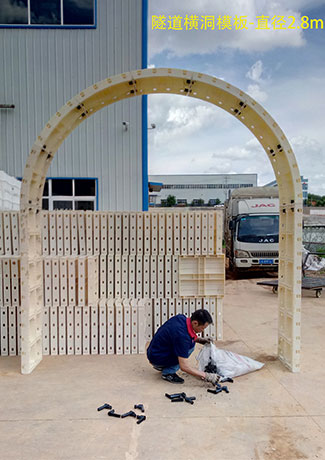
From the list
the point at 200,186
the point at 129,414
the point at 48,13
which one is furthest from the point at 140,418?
the point at 200,186

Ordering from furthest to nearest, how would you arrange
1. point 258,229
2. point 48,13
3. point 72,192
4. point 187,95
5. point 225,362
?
1. point 258,229
2. point 72,192
3. point 48,13
4. point 187,95
5. point 225,362

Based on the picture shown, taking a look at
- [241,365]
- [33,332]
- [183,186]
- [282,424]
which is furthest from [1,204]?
[183,186]

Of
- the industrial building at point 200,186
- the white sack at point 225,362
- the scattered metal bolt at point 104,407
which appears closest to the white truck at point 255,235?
the white sack at point 225,362

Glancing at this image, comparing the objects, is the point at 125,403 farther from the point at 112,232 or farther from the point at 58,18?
the point at 58,18

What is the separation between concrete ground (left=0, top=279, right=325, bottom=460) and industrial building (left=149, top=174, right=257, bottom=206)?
278 ft

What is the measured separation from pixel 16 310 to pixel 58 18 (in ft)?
42.7

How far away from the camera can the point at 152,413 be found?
4473mm

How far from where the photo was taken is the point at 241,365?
566 cm

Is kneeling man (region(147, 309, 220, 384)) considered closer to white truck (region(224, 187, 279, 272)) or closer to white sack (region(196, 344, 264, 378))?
white sack (region(196, 344, 264, 378))

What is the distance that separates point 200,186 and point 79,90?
298ft

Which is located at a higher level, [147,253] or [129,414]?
[147,253]

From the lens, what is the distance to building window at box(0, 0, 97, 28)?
14.8 meters

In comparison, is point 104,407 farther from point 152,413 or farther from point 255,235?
point 255,235

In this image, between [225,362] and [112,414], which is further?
[225,362]
